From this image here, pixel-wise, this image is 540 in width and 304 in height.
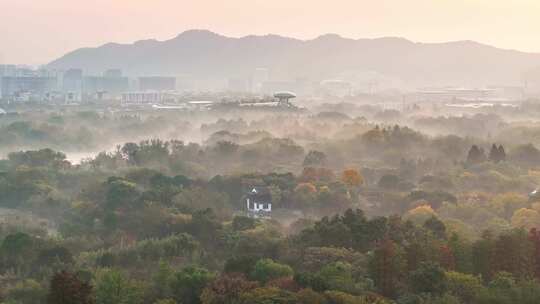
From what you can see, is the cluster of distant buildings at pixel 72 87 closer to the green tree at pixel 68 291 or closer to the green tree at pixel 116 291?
the green tree at pixel 116 291

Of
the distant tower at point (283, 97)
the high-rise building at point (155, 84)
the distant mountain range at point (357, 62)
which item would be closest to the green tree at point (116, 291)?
the distant tower at point (283, 97)

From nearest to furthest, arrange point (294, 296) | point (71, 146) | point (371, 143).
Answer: point (294, 296) → point (371, 143) → point (71, 146)

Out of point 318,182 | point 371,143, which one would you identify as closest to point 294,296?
point 318,182

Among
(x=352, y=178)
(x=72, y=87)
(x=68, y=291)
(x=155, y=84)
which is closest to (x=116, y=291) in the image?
(x=68, y=291)

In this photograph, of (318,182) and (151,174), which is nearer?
(318,182)

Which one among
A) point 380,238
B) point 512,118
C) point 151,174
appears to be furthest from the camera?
point 512,118

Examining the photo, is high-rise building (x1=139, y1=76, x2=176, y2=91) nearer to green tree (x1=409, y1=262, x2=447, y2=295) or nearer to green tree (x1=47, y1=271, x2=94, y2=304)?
green tree (x1=409, y1=262, x2=447, y2=295)

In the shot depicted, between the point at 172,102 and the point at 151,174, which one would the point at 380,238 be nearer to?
the point at 151,174
